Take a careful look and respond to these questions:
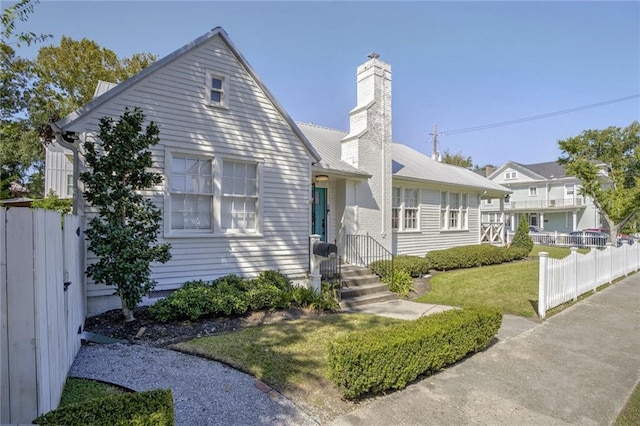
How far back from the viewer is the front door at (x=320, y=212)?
11.4 m

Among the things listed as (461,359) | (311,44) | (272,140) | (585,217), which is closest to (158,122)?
(272,140)

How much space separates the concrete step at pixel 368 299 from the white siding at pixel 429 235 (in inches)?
162

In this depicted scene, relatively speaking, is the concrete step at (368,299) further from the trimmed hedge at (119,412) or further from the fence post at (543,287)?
the trimmed hedge at (119,412)

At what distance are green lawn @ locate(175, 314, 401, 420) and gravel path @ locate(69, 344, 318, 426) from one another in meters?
0.18

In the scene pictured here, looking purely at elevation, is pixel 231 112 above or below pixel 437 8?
below

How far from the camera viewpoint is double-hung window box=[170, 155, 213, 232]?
7754mm

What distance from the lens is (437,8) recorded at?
9.87m

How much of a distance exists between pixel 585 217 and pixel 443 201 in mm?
31863

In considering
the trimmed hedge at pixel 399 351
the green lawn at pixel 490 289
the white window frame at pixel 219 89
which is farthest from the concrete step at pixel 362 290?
Result: the white window frame at pixel 219 89

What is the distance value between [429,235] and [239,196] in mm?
9695

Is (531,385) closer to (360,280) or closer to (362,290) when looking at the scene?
(362,290)

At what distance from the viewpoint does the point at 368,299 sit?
9.45 metres

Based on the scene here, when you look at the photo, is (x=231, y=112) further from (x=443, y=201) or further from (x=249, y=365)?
(x=443, y=201)

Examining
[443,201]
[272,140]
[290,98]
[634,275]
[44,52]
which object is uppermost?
[44,52]
